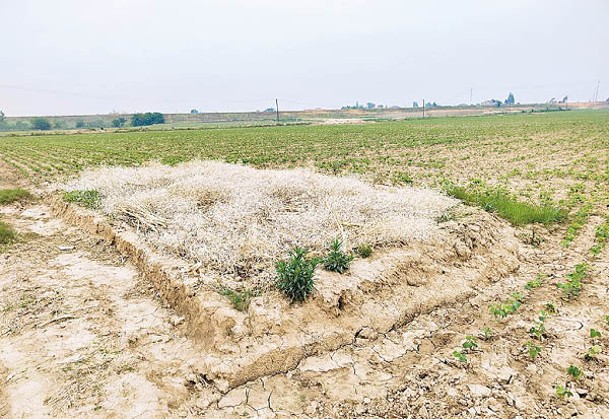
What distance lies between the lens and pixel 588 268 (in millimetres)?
5898

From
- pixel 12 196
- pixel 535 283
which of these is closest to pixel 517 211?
pixel 535 283

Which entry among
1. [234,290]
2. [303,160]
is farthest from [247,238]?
[303,160]

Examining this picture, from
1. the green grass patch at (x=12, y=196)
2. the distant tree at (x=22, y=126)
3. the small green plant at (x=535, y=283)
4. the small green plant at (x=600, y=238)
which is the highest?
the distant tree at (x=22, y=126)

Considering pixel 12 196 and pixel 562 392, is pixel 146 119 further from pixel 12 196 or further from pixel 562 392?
pixel 562 392

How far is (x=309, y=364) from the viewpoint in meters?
3.91

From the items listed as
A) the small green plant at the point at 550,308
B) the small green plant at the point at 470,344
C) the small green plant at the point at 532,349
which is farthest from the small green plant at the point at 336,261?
the small green plant at the point at 550,308

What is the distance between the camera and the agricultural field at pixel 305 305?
3508mm

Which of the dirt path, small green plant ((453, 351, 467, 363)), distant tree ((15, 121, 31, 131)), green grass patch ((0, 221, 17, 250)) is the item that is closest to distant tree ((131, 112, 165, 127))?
distant tree ((15, 121, 31, 131))

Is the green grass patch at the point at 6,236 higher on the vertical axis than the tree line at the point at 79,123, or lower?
lower

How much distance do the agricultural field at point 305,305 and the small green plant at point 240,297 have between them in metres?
0.02

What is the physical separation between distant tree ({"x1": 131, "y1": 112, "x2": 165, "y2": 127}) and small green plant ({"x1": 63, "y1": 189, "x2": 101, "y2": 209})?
92925 mm

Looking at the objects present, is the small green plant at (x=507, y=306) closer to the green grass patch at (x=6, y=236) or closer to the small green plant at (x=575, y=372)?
the small green plant at (x=575, y=372)

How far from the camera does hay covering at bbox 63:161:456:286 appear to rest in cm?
546

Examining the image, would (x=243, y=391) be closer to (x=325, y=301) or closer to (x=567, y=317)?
(x=325, y=301)
